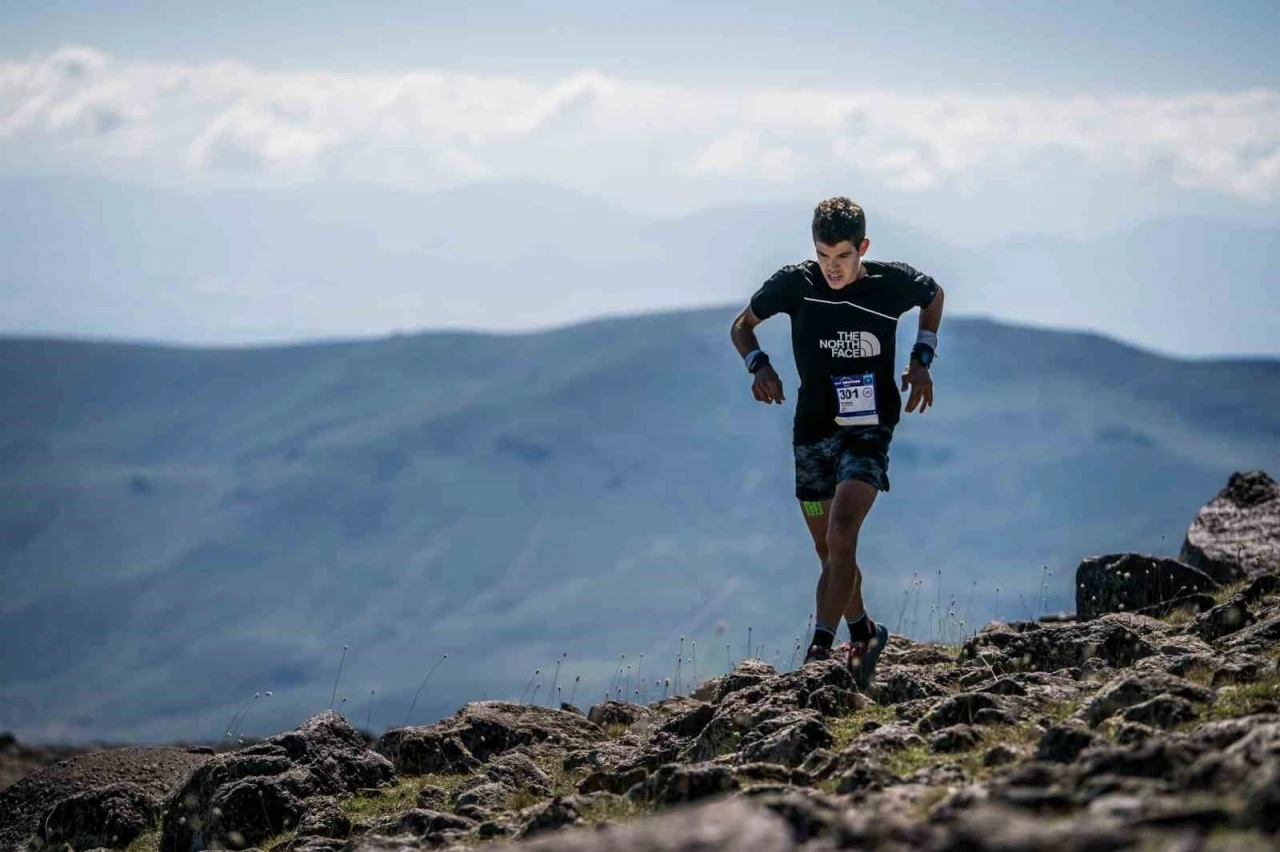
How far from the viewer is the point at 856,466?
10281mm

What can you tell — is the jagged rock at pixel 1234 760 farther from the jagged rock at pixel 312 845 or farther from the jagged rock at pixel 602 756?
the jagged rock at pixel 312 845

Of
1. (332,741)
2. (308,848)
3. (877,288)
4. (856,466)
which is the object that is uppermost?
(877,288)

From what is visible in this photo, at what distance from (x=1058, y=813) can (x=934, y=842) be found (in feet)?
2.99

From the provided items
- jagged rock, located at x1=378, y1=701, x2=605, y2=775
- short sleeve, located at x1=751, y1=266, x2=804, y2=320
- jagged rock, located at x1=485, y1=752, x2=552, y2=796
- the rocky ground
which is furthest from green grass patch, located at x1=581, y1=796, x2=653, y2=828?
short sleeve, located at x1=751, y1=266, x2=804, y2=320

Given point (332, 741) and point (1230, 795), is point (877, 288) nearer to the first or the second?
point (332, 741)

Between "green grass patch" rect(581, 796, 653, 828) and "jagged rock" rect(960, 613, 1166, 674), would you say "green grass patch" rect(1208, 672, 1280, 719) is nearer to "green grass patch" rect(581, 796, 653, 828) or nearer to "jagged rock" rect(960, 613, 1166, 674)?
"jagged rock" rect(960, 613, 1166, 674)

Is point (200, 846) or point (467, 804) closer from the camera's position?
point (467, 804)

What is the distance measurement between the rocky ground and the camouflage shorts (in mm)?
1198

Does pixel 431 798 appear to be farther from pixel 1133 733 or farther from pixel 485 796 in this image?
pixel 1133 733

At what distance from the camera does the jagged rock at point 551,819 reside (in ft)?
24.3

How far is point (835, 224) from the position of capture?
10.1 metres

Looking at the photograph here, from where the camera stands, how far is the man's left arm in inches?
403

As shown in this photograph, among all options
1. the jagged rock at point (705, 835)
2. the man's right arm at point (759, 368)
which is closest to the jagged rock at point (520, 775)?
the man's right arm at point (759, 368)

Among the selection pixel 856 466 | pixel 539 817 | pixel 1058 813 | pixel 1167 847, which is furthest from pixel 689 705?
pixel 1167 847
